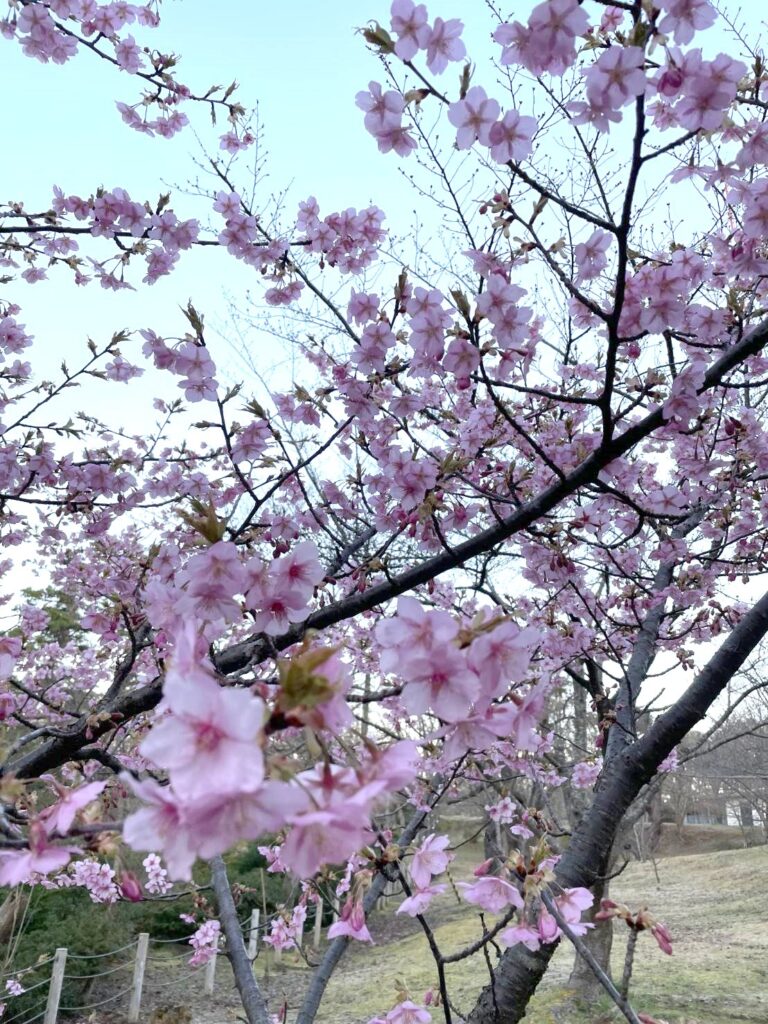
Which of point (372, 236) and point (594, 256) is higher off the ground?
point (372, 236)

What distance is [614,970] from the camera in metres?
7.99

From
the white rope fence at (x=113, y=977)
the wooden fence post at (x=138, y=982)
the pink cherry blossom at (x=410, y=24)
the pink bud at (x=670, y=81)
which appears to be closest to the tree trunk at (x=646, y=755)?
the pink bud at (x=670, y=81)

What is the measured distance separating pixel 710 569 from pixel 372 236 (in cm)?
302

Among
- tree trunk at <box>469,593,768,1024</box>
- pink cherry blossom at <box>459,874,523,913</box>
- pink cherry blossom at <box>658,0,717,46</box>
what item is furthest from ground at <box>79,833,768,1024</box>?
pink cherry blossom at <box>658,0,717,46</box>

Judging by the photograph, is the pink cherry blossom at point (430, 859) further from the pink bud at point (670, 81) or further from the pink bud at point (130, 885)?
the pink bud at point (670, 81)

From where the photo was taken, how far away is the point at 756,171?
4.69m

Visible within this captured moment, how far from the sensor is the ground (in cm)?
642

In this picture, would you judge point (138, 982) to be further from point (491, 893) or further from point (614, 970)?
point (491, 893)

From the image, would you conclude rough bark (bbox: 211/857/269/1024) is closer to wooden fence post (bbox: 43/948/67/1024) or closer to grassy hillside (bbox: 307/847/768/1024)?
grassy hillside (bbox: 307/847/768/1024)

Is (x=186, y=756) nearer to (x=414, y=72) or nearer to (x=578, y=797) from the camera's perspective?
(x=414, y=72)

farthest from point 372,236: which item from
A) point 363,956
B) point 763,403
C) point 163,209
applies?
point 363,956

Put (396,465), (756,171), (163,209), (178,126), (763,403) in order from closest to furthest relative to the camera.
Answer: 1. (396,465)
2. (163,209)
3. (178,126)
4. (756,171)
5. (763,403)

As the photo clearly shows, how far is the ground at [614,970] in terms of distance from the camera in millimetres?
6418

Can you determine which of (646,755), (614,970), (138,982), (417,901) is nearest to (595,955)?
(614,970)
